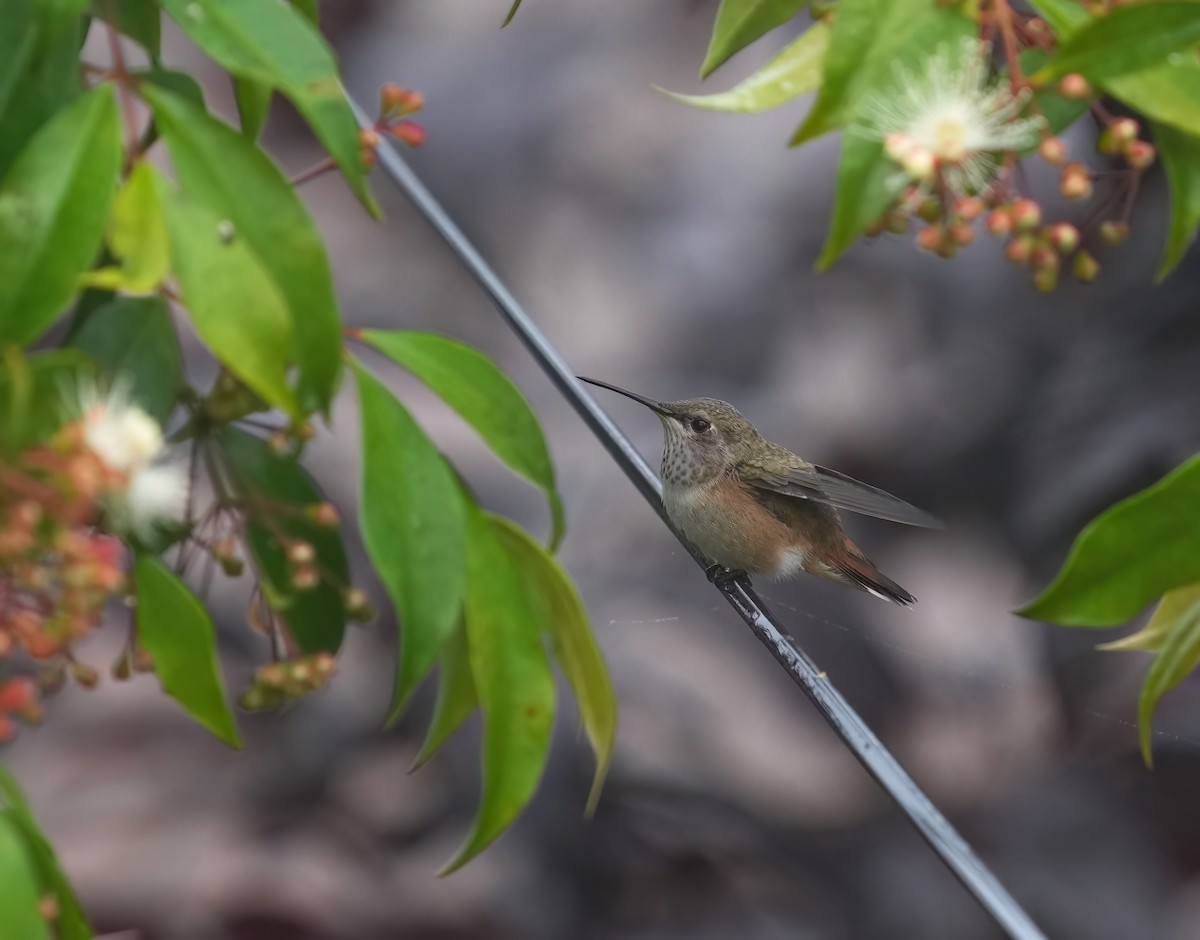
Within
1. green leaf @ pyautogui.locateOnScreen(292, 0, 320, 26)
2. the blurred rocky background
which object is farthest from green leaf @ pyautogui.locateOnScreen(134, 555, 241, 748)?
the blurred rocky background

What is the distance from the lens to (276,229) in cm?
43

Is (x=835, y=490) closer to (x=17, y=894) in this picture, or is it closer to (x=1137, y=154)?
(x=1137, y=154)

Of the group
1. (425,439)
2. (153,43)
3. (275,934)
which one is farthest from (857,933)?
(153,43)

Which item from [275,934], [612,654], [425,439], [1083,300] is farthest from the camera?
[1083,300]

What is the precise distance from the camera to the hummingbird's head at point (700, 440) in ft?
3.52

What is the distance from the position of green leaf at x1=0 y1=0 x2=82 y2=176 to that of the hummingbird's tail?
73 centimetres

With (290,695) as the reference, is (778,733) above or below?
below

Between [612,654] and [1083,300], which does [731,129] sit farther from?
[612,654]

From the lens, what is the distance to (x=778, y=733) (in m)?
1.42

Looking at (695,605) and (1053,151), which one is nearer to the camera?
(1053,151)

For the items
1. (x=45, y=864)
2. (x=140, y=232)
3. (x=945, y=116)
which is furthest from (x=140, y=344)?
(x=945, y=116)

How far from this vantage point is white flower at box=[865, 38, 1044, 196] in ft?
1.38

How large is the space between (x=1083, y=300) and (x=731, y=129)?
1.48 ft

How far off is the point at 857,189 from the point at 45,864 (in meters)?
0.35
